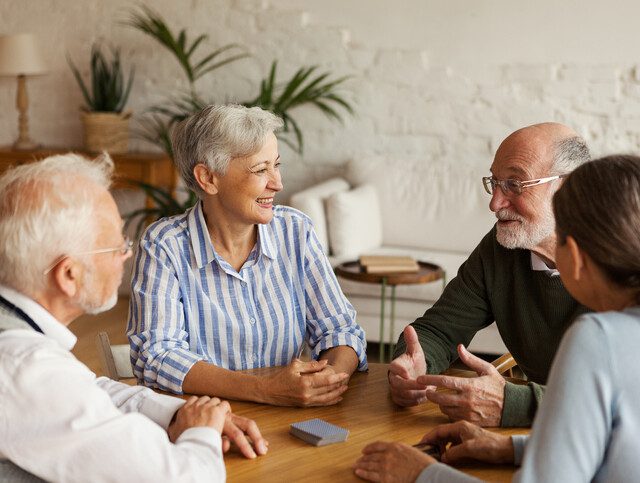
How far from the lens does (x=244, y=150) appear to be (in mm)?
2592

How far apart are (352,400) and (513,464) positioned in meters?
0.50

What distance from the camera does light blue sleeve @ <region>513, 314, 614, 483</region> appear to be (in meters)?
1.30

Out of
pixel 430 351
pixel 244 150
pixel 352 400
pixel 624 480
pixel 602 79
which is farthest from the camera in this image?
pixel 602 79

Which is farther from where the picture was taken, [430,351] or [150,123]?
[150,123]

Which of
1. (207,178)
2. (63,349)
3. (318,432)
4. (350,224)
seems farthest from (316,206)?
(63,349)

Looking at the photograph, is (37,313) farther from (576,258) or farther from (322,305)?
(322,305)

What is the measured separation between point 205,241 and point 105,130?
3.86 meters

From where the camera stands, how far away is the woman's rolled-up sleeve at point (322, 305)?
8.27ft

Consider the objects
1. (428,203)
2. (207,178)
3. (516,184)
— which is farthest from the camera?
(428,203)

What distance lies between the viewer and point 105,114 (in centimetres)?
610

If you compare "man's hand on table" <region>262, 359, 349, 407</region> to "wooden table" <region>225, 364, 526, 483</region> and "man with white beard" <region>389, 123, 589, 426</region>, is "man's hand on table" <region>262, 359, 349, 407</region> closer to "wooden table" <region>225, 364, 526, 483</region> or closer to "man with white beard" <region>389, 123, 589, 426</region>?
"wooden table" <region>225, 364, 526, 483</region>

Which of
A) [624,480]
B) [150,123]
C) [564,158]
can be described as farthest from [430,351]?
[150,123]

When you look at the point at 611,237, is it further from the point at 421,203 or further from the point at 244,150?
the point at 421,203

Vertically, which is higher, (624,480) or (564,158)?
(564,158)
